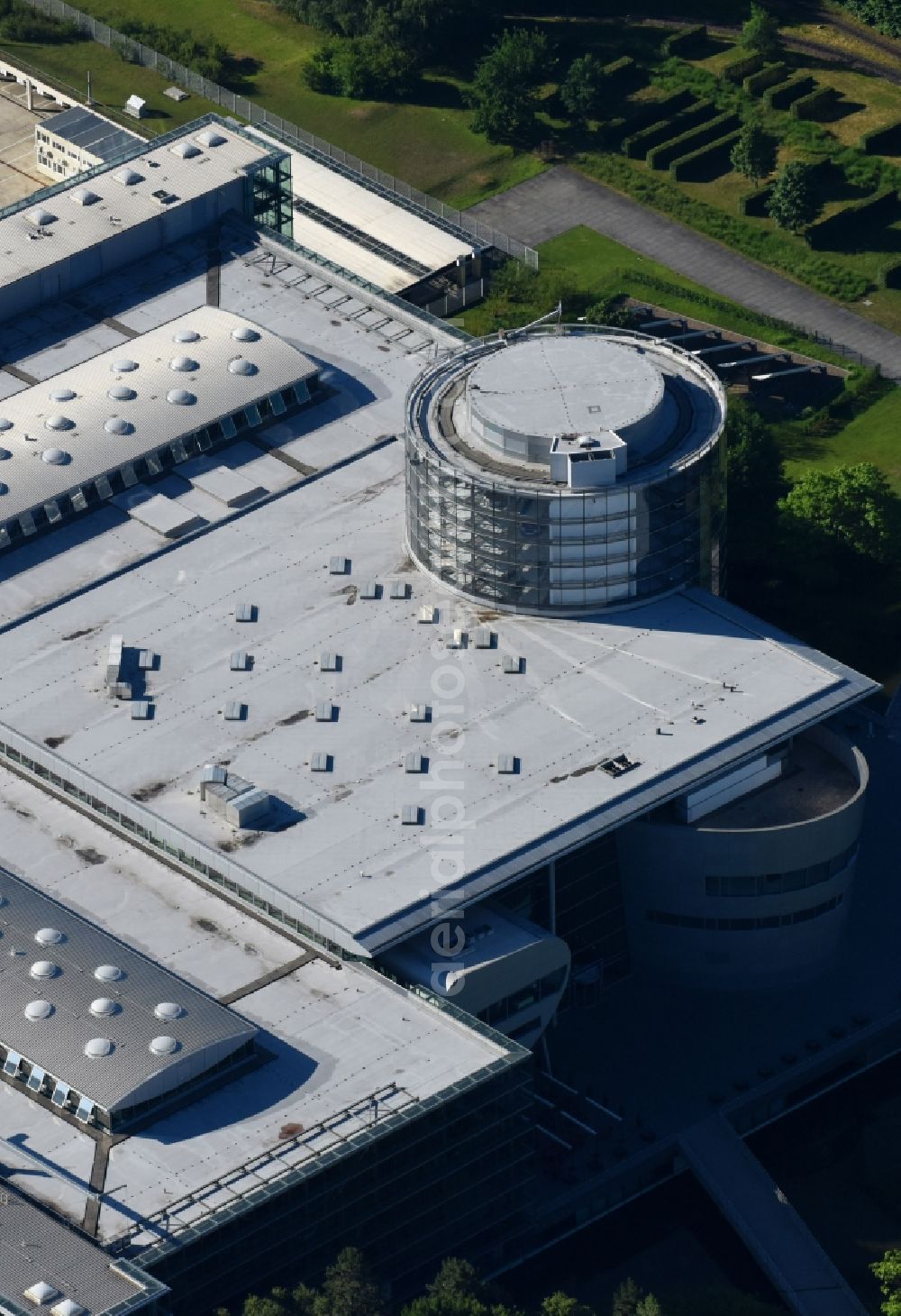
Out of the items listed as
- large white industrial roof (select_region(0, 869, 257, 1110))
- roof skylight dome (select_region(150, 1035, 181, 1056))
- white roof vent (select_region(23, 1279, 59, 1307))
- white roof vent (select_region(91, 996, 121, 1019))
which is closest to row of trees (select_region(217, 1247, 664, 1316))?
white roof vent (select_region(23, 1279, 59, 1307))

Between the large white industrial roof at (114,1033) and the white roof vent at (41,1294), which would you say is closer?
the white roof vent at (41,1294)

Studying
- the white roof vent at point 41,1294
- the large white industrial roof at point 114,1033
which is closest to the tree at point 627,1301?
the large white industrial roof at point 114,1033

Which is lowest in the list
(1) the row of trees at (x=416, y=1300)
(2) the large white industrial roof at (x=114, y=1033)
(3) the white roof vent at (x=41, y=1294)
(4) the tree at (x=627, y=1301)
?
(4) the tree at (x=627, y=1301)

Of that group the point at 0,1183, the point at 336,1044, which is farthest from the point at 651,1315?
the point at 0,1183

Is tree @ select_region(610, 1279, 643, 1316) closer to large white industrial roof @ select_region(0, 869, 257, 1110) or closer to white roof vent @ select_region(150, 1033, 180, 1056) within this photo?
large white industrial roof @ select_region(0, 869, 257, 1110)

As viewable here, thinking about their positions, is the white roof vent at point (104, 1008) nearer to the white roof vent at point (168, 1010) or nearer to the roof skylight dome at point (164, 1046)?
the white roof vent at point (168, 1010)

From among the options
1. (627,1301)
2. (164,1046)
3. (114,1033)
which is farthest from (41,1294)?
(627,1301)
